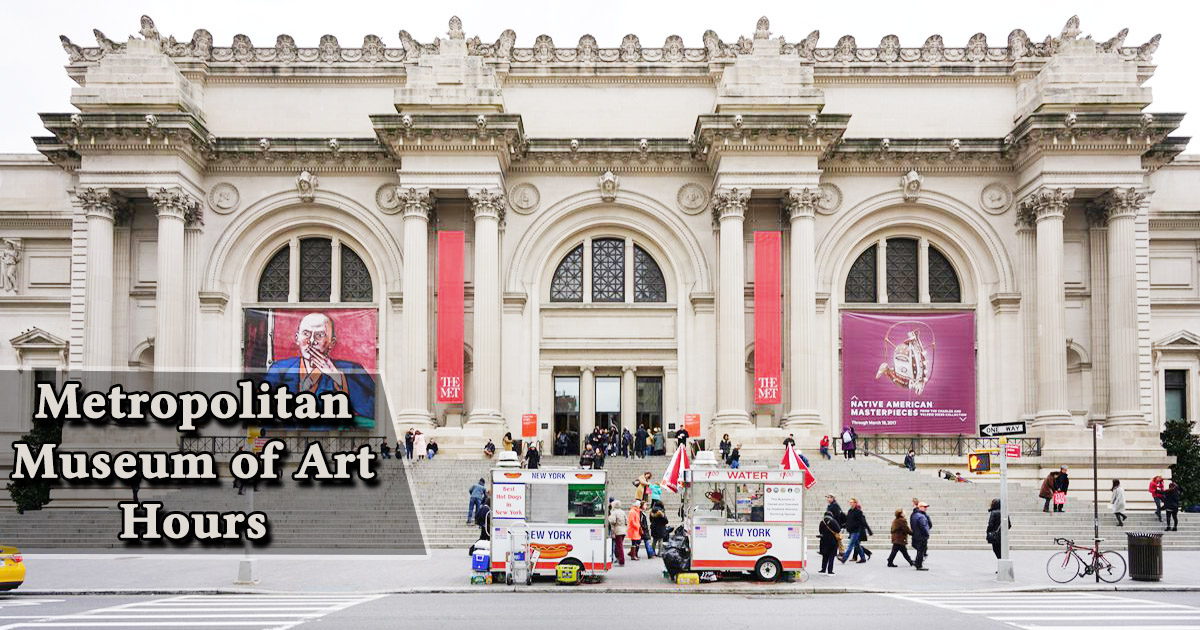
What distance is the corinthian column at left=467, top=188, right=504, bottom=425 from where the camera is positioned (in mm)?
43062

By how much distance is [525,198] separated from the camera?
46188 millimetres

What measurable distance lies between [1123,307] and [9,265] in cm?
4370

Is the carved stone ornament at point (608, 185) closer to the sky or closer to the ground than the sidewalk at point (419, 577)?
closer to the sky

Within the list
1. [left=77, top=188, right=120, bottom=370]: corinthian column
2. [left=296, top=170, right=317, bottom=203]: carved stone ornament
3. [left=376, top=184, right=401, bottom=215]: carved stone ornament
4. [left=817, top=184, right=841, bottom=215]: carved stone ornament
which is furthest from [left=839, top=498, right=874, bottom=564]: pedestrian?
[left=77, top=188, right=120, bottom=370]: corinthian column

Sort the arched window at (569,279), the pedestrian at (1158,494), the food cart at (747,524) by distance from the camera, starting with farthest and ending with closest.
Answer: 1. the arched window at (569,279)
2. the pedestrian at (1158,494)
3. the food cart at (747,524)

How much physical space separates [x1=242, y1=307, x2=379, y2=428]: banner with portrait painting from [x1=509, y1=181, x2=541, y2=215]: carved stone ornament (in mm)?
7005

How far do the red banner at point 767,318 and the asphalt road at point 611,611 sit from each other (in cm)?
2144

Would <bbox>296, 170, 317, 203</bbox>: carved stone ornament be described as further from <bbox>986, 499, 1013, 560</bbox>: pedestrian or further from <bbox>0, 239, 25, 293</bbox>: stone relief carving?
<bbox>986, 499, 1013, 560</bbox>: pedestrian

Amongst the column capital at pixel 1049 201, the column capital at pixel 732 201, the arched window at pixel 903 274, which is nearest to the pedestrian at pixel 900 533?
the column capital at pixel 732 201

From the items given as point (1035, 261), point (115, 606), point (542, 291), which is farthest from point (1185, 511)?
point (115, 606)

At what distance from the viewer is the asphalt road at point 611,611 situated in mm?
17188

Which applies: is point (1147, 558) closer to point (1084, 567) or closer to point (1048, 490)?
point (1084, 567)

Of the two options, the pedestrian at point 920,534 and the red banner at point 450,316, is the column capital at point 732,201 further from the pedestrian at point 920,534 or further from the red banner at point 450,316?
the pedestrian at point 920,534

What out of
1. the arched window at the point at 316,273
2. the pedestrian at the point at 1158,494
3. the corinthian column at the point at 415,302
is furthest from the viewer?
the arched window at the point at 316,273
